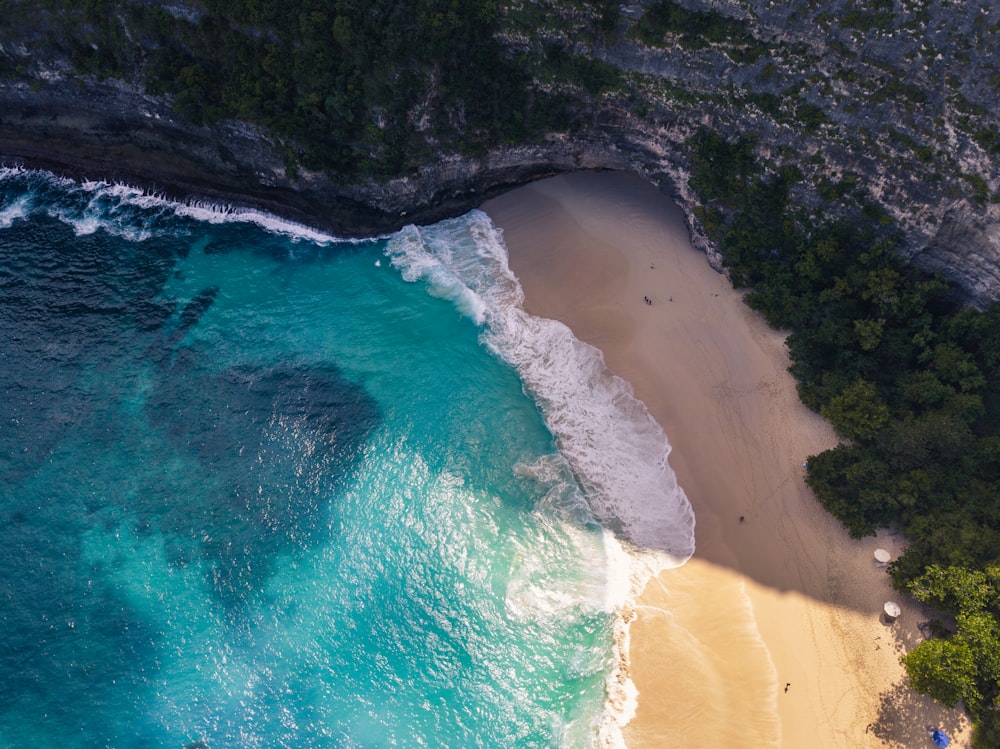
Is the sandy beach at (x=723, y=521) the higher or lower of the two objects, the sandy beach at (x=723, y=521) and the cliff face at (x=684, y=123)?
the lower

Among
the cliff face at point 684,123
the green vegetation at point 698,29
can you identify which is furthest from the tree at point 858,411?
the green vegetation at point 698,29

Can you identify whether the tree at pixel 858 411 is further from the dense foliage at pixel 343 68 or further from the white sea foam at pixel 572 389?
the dense foliage at pixel 343 68

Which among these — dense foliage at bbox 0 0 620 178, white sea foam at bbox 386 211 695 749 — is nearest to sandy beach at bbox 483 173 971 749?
white sea foam at bbox 386 211 695 749

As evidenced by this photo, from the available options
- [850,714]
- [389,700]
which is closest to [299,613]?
[389,700]

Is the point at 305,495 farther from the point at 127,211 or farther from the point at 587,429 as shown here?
the point at 127,211

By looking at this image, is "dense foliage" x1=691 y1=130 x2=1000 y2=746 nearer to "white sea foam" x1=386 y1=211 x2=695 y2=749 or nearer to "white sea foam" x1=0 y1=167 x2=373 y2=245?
"white sea foam" x1=386 y1=211 x2=695 y2=749
